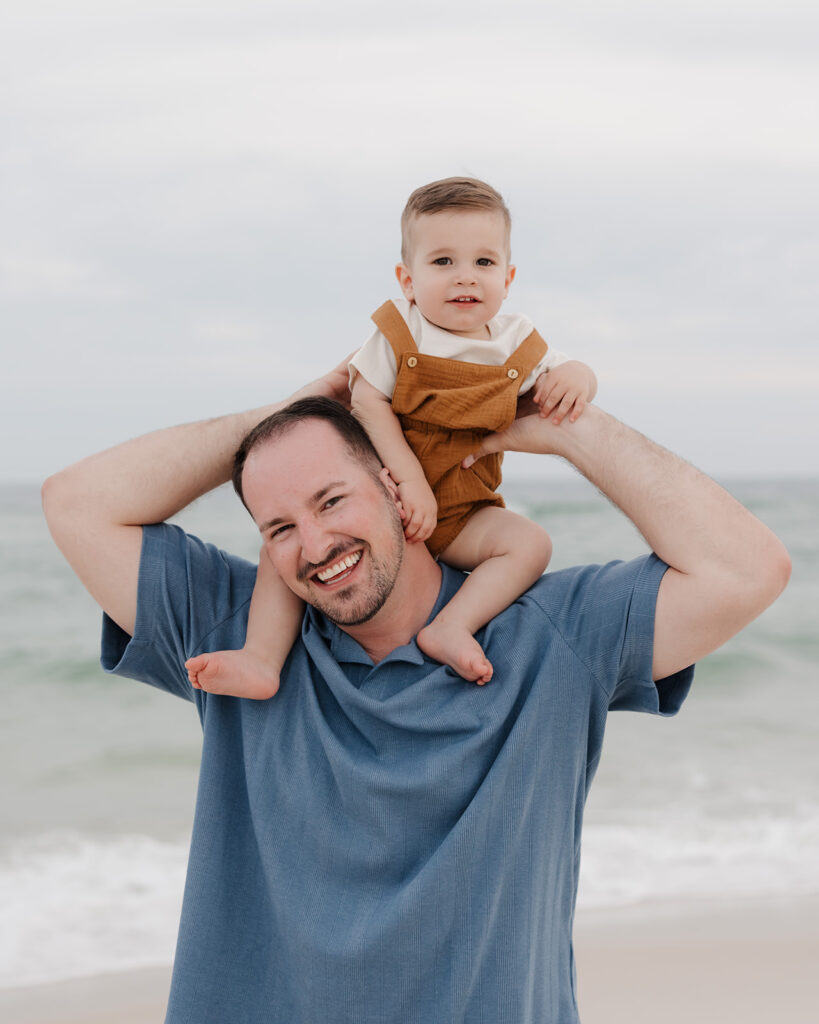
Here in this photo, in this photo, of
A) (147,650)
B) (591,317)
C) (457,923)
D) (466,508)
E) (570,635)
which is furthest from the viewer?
(591,317)

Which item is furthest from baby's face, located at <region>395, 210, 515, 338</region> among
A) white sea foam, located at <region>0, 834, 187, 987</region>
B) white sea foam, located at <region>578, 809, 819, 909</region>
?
white sea foam, located at <region>578, 809, 819, 909</region>

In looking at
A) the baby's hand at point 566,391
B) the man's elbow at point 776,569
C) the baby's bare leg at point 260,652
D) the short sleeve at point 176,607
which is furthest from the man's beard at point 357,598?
the man's elbow at point 776,569

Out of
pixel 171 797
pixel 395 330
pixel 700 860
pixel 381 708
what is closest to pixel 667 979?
pixel 700 860

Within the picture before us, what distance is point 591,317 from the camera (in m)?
22.9

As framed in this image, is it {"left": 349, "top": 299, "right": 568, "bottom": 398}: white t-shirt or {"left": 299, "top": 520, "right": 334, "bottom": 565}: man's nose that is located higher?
{"left": 349, "top": 299, "right": 568, "bottom": 398}: white t-shirt

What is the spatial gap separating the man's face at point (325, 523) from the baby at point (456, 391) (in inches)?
4.8

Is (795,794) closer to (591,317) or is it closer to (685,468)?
(685,468)

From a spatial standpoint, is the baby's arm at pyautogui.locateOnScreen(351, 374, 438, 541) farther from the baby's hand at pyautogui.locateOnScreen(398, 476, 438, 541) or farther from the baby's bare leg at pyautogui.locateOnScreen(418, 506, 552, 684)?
the baby's bare leg at pyautogui.locateOnScreen(418, 506, 552, 684)

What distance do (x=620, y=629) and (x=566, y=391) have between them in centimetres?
56

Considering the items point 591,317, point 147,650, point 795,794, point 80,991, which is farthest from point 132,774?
point 591,317

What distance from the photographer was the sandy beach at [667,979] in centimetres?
386

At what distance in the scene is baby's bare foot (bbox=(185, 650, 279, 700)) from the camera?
1.92m

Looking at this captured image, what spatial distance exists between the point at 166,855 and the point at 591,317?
19.2 meters

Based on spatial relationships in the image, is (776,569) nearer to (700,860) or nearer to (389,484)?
(389,484)
